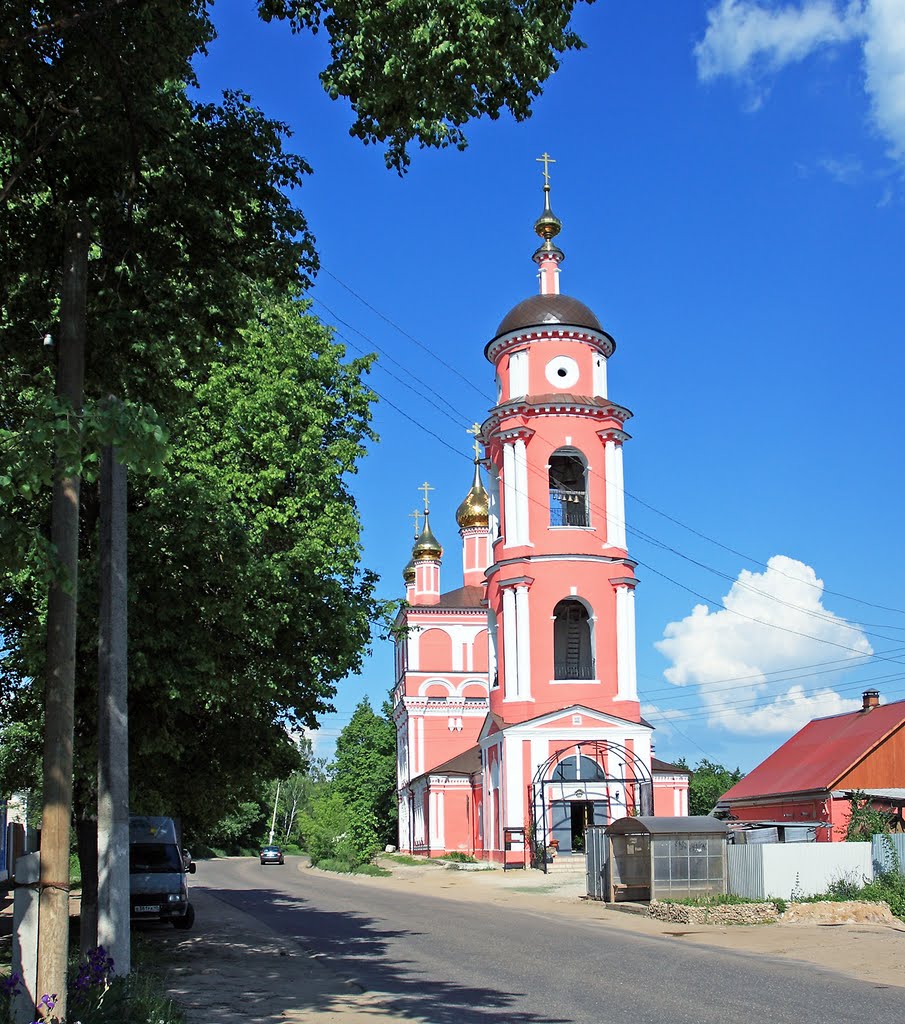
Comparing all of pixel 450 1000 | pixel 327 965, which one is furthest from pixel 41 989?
pixel 327 965

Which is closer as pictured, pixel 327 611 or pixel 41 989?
pixel 41 989

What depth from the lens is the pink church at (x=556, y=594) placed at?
143 feet

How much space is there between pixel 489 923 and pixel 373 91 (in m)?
18.3

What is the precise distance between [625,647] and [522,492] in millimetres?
6924

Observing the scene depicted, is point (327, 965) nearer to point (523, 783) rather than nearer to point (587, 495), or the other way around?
point (523, 783)

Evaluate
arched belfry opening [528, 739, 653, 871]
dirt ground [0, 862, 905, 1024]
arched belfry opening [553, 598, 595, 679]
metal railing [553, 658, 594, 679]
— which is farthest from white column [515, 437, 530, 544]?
dirt ground [0, 862, 905, 1024]

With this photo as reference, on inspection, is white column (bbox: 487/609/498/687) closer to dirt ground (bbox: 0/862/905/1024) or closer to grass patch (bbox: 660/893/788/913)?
dirt ground (bbox: 0/862/905/1024)

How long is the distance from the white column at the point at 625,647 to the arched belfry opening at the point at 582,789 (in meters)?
2.25

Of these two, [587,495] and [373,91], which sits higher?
[587,495]

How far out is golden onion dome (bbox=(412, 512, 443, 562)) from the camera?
2817 inches

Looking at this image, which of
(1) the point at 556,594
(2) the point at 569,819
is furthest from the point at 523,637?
(2) the point at 569,819

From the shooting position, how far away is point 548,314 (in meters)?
46.8

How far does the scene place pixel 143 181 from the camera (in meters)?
10.8

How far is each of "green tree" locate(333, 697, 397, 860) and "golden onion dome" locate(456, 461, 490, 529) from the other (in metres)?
17.8
